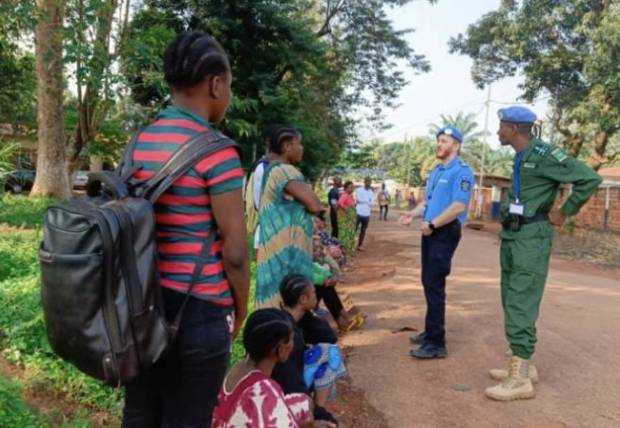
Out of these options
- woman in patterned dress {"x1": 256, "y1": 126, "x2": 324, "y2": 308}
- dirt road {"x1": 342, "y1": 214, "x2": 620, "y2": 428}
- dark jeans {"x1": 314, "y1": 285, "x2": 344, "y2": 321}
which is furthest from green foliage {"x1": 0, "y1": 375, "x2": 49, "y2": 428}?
dark jeans {"x1": 314, "y1": 285, "x2": 344, "y2": 321}

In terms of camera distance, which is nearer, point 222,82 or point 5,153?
point 222,82

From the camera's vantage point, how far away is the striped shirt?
1744 mm

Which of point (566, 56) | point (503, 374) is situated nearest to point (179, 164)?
point (503, 374)

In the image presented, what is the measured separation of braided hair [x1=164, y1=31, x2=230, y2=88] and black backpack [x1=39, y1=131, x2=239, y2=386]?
432 millimetres

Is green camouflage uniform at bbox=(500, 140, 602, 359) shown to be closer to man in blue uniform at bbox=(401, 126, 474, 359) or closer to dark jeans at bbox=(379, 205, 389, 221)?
man in blue uniform at bbox=(401, 126, 474, 359)

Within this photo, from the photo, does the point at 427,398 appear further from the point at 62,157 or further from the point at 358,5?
the point at 358,5

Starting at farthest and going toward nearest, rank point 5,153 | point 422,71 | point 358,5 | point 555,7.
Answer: point 422,71 → point 358,5 → point 555,7 → point 5,153

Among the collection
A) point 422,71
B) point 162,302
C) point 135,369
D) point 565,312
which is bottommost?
point 565,312

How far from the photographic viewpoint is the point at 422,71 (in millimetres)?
24016

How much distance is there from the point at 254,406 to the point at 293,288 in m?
0.98

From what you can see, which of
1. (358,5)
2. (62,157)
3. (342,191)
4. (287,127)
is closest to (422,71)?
(358,5)

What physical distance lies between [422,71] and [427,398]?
71.3ft

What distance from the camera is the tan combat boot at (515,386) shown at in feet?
12.3

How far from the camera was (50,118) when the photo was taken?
10695mm
